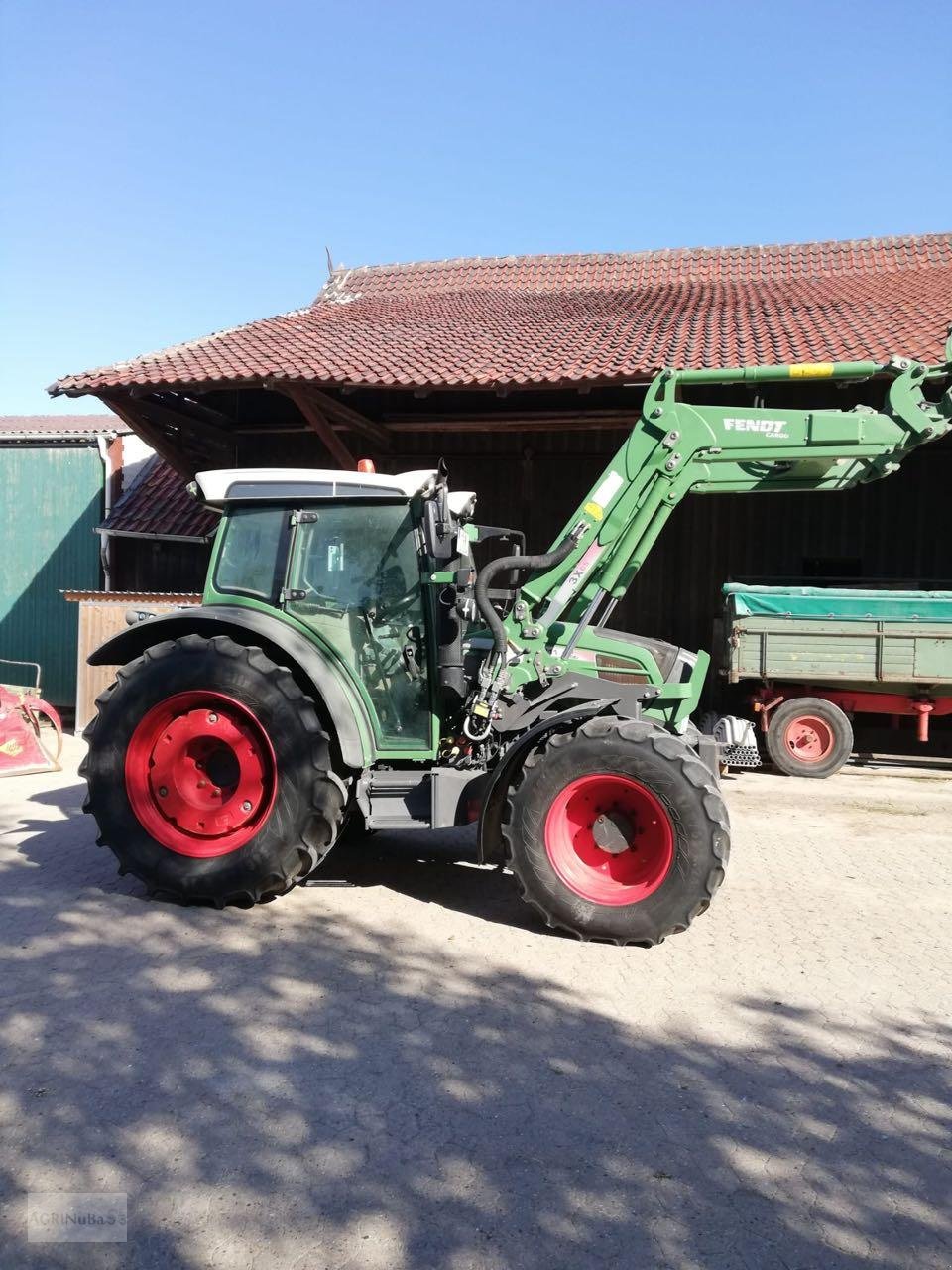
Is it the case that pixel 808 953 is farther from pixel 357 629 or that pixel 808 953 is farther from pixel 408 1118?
pixel 357 629

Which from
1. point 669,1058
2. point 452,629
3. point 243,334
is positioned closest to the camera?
point 669,1058

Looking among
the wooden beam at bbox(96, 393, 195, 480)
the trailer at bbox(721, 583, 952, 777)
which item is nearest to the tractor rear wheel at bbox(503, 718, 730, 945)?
the trailer at bbox(721, 583, 952, 777)

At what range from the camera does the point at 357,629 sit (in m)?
4.16

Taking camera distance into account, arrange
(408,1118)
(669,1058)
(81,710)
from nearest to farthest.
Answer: (408,1118)
(669,1058)
(81,710)

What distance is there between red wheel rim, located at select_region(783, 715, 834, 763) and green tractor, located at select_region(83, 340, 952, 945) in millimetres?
4204

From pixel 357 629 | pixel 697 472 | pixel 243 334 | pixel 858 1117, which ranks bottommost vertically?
pixel 858 1117

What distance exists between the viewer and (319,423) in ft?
Result: 30.5

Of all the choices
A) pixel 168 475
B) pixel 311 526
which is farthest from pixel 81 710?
pixel 311 526

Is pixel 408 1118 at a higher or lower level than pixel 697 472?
lower

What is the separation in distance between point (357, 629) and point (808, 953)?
8.19 ft

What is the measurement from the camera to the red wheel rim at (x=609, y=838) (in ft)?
12.2

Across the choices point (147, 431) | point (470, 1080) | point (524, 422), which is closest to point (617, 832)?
point (470, 1080)

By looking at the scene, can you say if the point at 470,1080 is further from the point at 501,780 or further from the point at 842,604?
the point at 842,604

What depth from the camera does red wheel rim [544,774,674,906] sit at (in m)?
3.71
